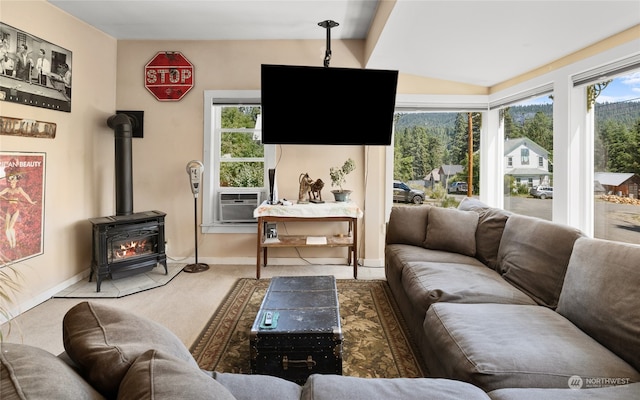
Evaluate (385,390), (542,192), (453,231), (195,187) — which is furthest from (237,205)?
(385,390)

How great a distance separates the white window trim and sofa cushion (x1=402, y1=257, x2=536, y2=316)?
7.26 feet

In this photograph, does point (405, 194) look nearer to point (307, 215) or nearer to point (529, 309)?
point (307, 215)

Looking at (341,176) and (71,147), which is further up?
(71,147)

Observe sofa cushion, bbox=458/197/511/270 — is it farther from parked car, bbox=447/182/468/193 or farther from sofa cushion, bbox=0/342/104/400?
sofa cushion, bbox=0/342/104/400

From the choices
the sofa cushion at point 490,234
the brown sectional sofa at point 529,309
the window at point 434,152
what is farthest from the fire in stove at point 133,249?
the sofa cushion at point 490,234

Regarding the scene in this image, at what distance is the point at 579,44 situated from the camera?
2.59 metres

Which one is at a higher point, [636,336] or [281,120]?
[281,120]

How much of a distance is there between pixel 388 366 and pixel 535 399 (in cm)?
105

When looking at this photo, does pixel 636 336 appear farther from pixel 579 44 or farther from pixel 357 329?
pixel 579 44

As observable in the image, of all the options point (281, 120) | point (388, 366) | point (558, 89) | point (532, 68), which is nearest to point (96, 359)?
point (388, 366)

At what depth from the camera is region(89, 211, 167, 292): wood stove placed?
3336 millimetres

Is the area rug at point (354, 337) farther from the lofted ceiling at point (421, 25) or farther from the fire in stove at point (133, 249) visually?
the lofted ceiling at point (421, 25)

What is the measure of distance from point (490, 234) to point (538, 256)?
0.67 m

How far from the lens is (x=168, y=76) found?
162 inches
